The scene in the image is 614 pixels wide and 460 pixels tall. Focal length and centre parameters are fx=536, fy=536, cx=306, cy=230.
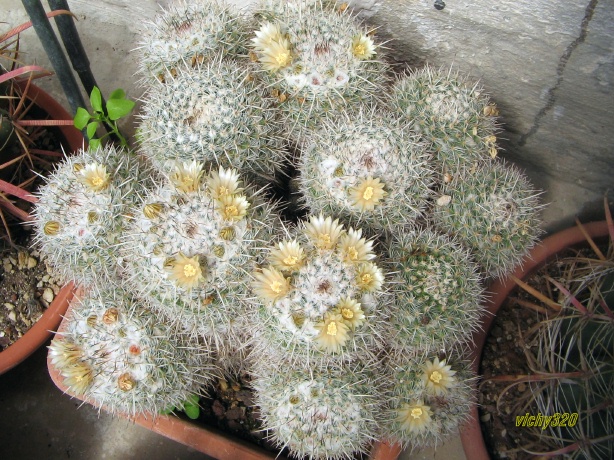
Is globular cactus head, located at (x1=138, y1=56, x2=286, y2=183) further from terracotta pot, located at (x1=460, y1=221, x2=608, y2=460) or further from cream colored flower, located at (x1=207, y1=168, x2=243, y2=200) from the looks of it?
terracotta pot, located at (x1=460, y1=221, x2=608, y2=460)

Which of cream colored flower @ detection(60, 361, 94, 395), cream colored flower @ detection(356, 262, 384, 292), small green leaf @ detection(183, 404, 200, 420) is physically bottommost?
small green leaf @ detection(183, 404, 200, 420)

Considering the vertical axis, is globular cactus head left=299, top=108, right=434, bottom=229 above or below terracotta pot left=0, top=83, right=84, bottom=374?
above

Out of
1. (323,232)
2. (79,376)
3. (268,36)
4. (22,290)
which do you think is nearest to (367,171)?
(323,232)

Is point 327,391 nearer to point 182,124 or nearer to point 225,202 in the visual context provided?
point 225,202

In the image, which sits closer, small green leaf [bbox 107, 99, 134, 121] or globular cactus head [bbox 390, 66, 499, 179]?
globular cactus head [bbox 390, 66, 499, 179]

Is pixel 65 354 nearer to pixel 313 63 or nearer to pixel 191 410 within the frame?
pixel 191 410

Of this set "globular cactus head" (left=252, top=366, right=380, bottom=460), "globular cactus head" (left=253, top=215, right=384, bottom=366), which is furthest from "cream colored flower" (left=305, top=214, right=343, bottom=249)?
"globular cactus head" (left=252, top=366, right=380, bottom=460)
